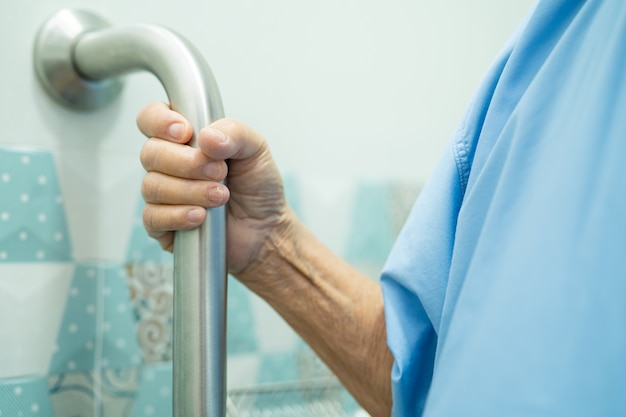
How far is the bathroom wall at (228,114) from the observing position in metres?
0.49

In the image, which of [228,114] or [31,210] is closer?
[31,210]

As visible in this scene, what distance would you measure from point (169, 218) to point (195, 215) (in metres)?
0.02

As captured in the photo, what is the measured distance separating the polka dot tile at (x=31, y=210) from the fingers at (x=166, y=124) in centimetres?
14

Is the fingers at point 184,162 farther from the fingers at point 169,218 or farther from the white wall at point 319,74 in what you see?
the white wall at point 319,74

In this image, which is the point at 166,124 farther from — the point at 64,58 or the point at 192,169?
the point at 64,58

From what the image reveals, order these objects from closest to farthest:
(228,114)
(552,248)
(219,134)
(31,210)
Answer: (552,248) → (219,134) → (31,210) → (228,114)

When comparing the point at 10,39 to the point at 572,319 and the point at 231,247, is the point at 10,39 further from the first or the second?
the point at 572,319

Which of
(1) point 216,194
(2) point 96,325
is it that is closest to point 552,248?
(1) point 216,194

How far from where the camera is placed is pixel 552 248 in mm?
282

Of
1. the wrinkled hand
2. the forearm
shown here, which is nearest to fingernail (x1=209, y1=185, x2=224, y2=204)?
the wrinkled hand

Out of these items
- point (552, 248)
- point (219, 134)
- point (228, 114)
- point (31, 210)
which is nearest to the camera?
point (552, 248)

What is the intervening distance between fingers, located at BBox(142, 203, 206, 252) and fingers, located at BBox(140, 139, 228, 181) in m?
0.02

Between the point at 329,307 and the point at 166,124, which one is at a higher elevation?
the point at 166,124

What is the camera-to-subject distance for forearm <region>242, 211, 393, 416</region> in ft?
1.74
